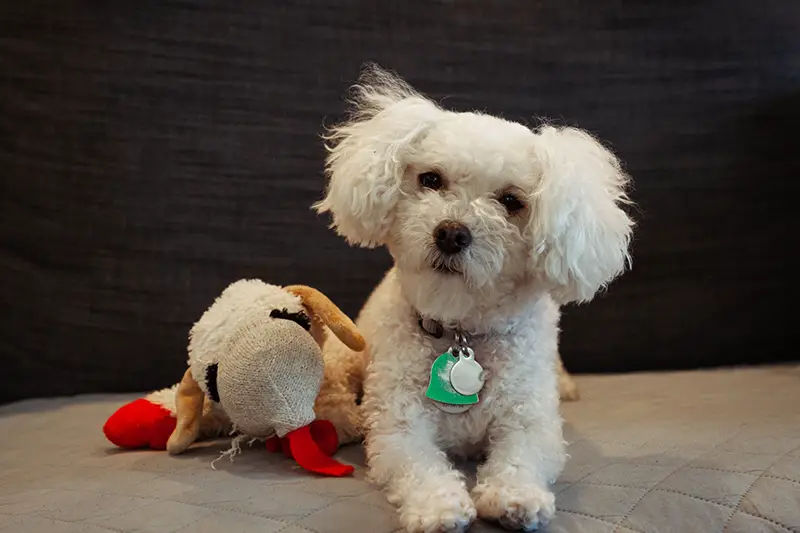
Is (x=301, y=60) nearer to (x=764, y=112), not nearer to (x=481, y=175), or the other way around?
(x=481, y=175)

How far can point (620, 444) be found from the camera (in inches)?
45.4

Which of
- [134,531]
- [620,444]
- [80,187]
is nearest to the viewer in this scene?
[134,531]

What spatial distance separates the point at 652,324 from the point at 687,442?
591mm

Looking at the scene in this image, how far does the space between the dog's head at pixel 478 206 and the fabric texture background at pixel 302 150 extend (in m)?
0.48

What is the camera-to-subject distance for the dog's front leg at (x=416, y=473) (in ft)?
2.80

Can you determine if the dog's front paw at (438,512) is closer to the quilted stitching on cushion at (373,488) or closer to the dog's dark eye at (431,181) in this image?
the quilted stitching on cushion at (373,488)

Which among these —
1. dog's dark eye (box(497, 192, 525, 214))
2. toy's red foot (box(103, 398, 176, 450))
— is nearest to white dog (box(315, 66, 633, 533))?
dog's dark eye (box(497, 192, 525, 214))

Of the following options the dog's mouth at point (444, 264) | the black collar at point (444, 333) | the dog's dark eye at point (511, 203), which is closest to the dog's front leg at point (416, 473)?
the black collar at point (444, 333)

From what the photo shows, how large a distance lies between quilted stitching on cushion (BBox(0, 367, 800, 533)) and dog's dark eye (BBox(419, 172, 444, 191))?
421 millimetres

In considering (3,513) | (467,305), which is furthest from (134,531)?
(467,305)

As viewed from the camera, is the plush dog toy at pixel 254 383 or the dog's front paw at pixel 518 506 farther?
the plush dog toy at pixel 254 383

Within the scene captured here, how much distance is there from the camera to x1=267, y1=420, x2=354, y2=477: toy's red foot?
3.44 ft

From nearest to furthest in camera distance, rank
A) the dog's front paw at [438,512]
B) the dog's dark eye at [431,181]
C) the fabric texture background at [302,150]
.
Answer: the dog's front paw at [438,512] → the dog's dark eye at [431,181] → the fabric texture background at [302,150]

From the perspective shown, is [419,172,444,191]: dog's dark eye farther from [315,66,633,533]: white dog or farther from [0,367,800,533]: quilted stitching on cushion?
[0,367,800,533]: quilted stitching on cushion
